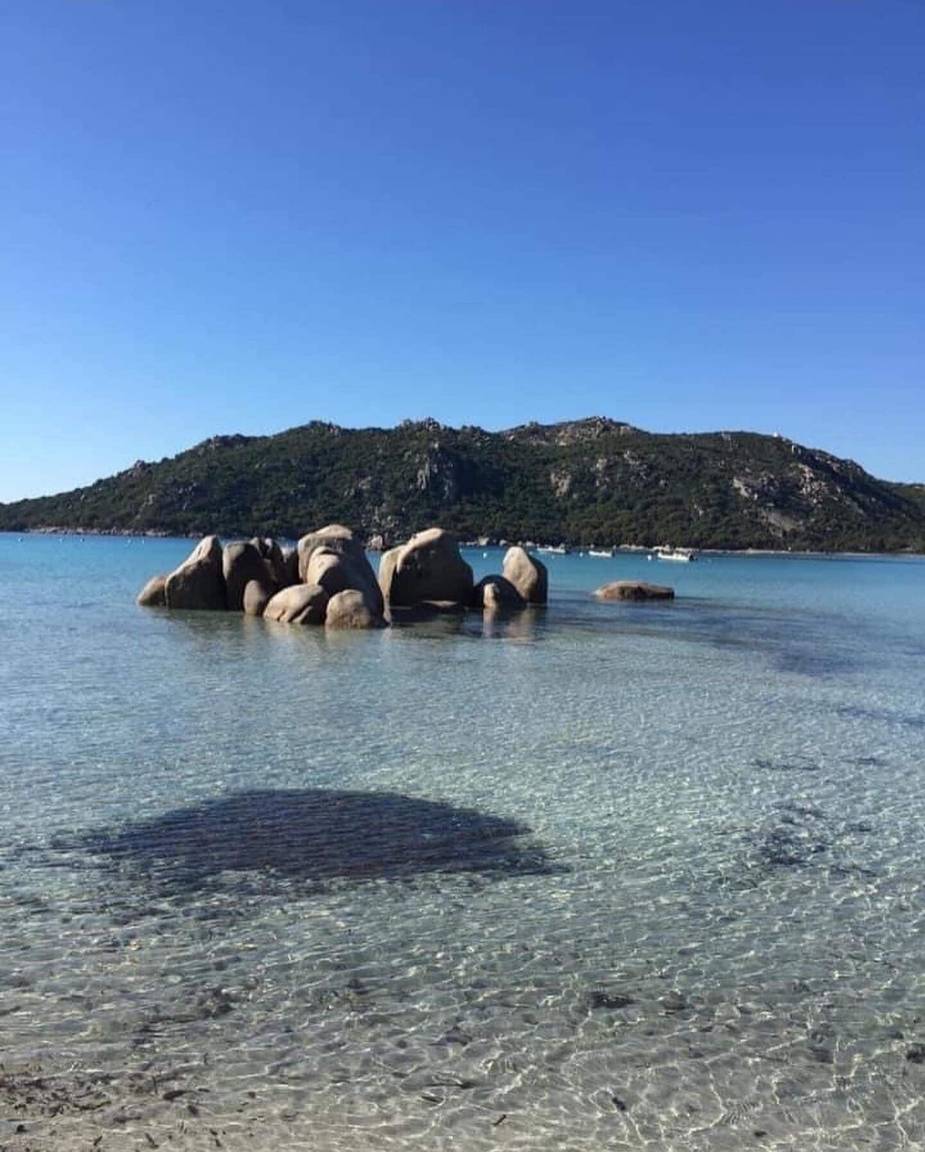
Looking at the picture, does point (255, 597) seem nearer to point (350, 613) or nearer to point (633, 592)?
point (350, 613)

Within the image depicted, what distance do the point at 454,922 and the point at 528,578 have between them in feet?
111

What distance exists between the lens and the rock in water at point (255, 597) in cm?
3234

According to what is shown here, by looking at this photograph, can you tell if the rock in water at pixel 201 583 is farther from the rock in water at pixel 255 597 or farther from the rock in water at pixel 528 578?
the rock in water at pixel 528 578

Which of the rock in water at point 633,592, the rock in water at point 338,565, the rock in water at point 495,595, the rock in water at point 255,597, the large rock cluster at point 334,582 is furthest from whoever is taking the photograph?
the rock in water at point 633,592

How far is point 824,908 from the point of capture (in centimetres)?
834

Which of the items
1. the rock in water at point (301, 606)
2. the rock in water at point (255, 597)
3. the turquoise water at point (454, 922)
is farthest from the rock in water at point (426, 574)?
the turquoise water at point (454, 922)

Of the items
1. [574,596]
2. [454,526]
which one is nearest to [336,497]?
[454,526]

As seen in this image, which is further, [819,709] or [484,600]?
[484,600]

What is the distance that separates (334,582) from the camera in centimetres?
3106

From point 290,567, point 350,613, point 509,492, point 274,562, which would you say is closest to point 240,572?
point 274,562

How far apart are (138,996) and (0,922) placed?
169 centimetres

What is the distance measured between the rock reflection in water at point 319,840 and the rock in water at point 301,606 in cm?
1912

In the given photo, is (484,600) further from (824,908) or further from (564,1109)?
(564,1109)

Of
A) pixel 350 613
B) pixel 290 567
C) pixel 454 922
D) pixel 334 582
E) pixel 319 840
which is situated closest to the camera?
pixel 454 922
